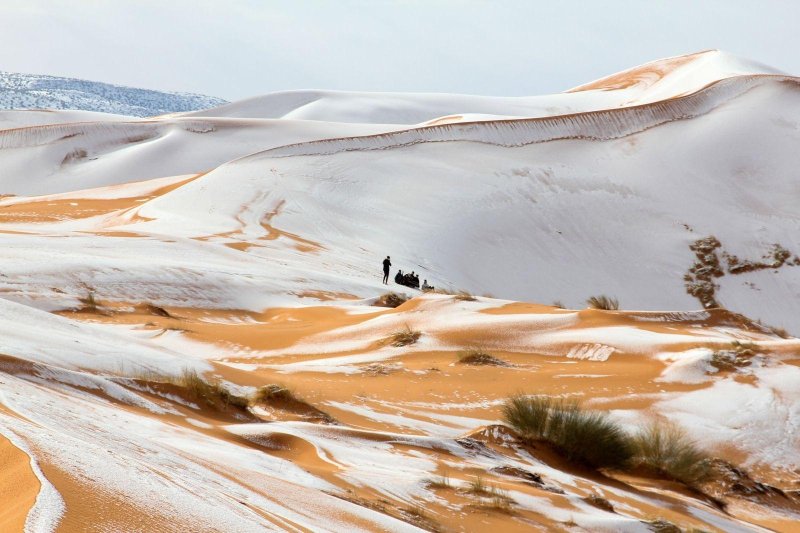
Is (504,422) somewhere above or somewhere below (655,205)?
below

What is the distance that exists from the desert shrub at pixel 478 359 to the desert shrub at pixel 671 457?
3454 mm

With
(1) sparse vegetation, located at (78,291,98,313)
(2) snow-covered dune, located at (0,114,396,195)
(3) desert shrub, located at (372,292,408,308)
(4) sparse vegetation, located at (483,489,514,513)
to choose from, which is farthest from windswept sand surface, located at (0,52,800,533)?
(2) snow-covered dune, located at (0,114,396,195)

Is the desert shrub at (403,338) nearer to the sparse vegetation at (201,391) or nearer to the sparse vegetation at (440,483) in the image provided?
the sparse vegetation at (201,391)

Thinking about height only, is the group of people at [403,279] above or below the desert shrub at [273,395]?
above

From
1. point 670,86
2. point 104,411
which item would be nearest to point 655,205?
point 670,86

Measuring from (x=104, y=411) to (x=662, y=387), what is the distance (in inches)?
272

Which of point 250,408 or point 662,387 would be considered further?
point 662,387

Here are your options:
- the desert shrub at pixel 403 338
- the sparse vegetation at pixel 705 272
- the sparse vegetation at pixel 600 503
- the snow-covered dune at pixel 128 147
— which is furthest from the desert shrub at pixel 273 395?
the snow-covered dune at pixel 128 147

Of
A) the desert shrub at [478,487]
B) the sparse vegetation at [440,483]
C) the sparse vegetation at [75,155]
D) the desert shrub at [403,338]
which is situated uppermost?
the sparse vegetation at [75,155]

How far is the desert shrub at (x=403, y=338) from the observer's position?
1420cm

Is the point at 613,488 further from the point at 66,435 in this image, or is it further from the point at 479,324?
the point at 479,324

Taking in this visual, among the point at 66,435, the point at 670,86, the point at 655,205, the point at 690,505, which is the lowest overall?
the point at 690,505

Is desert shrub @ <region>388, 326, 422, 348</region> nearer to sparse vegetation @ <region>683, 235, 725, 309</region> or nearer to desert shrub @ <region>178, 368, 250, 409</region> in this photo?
desert shrub @ <region>178, 368, 250, 409</region>

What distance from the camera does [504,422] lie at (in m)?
9.63
